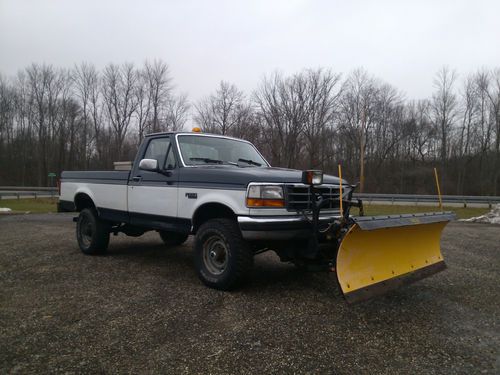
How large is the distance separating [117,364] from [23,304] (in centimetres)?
193

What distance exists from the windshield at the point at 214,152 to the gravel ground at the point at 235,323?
5.46ft

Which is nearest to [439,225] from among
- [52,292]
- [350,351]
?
[350,351]

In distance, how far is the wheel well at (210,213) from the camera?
457cm

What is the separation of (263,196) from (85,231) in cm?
422

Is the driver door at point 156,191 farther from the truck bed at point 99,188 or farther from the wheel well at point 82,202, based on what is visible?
the wheel well at point 82,202

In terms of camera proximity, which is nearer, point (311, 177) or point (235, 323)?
point (235, 323)

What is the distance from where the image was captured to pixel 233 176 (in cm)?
428

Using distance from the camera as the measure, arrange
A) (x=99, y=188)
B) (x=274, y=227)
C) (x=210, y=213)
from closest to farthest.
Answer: (x=274, y=227) → (x=210, y=213) → (x=99, y=188)

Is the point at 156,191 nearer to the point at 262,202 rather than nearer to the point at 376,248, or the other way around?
the point at 262,202

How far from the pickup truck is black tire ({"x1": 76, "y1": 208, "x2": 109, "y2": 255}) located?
13.3 inches

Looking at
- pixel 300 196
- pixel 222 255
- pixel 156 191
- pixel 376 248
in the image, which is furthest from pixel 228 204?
pixel 376 248

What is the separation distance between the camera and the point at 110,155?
38.7m

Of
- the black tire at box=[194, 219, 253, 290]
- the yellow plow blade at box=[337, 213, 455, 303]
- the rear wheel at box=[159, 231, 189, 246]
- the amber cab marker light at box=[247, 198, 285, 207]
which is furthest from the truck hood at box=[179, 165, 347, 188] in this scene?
the rear wheel at box=[159, 231, 189, 246]

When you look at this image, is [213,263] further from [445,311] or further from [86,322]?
[445,311]
